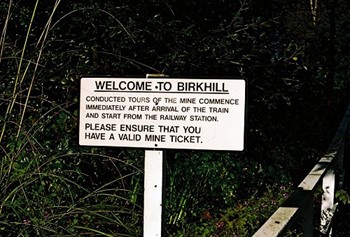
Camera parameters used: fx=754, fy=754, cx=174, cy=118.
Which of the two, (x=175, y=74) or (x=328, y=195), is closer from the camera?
(x=328, y=195)

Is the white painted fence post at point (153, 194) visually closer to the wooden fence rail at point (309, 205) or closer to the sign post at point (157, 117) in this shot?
the sign post at point (157, 117)

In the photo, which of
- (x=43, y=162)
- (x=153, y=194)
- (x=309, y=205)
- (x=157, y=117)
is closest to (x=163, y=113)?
(x=157, y=117)

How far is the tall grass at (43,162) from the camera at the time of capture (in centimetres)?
361

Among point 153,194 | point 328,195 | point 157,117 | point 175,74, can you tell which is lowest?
point 328,195

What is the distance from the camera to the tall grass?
3.61m

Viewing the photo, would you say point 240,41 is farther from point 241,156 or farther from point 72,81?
point 72,81

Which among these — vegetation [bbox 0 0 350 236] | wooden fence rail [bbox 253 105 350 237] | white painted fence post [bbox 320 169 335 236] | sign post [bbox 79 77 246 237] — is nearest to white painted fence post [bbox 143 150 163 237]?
sign post [bbox 79 77 246 237]

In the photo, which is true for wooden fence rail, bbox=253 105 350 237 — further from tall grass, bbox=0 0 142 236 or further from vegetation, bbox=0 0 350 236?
tall grass, bbox=0 0 142 236

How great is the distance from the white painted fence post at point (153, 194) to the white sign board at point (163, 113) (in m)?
0.07

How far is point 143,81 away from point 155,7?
3060 millimetres

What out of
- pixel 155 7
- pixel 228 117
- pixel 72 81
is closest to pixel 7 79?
pixel 72 81

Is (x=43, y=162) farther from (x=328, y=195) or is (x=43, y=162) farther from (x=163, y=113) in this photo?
(x=328, y=195)

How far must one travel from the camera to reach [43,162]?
4.15m

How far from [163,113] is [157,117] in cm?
3
